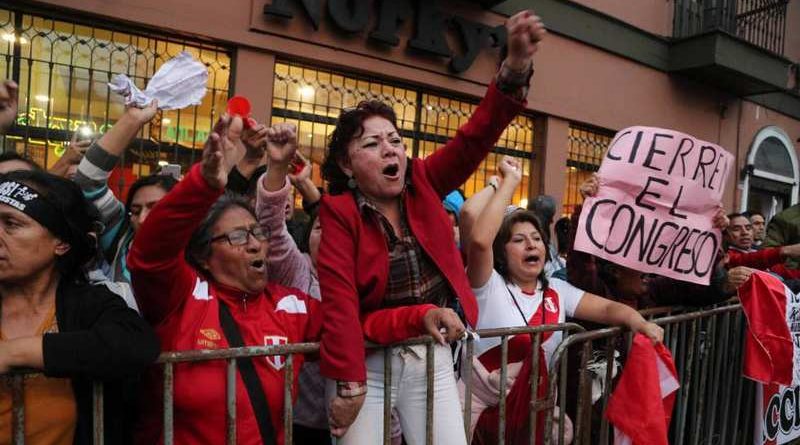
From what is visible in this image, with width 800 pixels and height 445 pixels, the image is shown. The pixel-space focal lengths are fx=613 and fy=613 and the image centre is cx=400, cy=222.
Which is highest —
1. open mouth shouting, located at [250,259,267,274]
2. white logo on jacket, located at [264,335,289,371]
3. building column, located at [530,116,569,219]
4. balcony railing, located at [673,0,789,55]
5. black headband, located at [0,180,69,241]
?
balcony railing, located at [673,0,789,55]

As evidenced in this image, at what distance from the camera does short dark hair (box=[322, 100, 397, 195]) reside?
7.54 ft

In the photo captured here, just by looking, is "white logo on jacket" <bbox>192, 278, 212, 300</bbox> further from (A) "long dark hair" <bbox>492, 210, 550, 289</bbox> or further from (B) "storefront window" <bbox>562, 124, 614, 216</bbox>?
(B) "storefront window" <bbox>562, 124, 614, 216</bbox>

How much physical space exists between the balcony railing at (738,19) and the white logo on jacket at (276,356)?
10015mm

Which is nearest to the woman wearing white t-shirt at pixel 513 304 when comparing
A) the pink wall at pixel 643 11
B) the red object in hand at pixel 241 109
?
the red object in hand at pixel 241 109

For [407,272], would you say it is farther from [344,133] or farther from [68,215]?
[68,215]

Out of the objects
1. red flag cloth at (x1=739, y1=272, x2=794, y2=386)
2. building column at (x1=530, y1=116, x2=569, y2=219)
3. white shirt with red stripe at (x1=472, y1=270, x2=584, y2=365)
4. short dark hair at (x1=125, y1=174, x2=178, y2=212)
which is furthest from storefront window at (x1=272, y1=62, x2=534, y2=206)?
red flag cloth at (x1=739, y1=272, x2=794, y2=386)

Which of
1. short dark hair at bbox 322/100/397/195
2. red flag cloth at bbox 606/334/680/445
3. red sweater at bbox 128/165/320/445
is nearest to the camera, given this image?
red sweater at bbox 128/165/320/445

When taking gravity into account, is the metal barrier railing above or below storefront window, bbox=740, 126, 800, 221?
below

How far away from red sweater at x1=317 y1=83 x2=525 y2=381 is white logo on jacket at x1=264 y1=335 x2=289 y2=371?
231 millimetres

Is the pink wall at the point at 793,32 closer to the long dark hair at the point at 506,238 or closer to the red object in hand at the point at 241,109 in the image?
the long dark hair at the point at 506,238

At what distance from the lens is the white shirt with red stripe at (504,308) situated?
271 centimetres

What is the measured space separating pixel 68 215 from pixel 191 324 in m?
0.50

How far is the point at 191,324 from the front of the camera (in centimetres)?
198

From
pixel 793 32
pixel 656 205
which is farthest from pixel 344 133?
pixel 793 32
